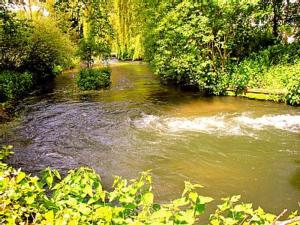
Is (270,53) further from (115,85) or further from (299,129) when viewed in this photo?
(115,85)

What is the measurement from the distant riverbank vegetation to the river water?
1.21 metres

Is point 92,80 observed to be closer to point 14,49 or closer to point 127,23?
point 14,49

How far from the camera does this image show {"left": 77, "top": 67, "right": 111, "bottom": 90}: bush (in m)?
19.0

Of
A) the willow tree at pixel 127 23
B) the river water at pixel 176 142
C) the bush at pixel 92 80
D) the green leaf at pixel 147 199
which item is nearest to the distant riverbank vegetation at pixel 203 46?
the bush at pixel 92 80

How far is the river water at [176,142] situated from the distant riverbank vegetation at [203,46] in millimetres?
1212

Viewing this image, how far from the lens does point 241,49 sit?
17.6m

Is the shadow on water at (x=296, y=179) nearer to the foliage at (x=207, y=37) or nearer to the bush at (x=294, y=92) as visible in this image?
the bush at (x=294, y=92)

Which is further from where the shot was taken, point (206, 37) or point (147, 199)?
point (206, 37)

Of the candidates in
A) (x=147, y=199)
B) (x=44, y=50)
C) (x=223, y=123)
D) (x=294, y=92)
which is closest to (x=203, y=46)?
(x=294, y=92)

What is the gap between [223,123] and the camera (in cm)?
1084

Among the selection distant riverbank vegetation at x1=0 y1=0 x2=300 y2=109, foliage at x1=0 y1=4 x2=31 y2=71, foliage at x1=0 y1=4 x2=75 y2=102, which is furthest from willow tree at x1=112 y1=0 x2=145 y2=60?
foliage at x1=0 y1=4 x2=31 y2=71

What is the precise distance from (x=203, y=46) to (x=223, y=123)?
236 inches

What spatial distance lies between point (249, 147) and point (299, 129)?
2.27 metres

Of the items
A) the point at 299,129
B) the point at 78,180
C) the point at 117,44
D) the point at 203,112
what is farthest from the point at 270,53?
the point at 117,44
